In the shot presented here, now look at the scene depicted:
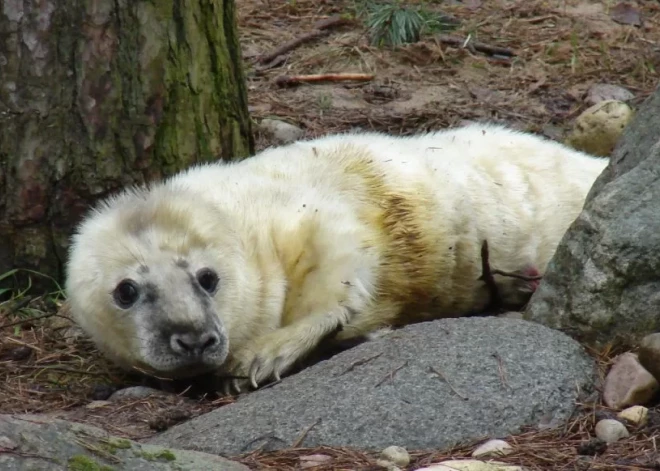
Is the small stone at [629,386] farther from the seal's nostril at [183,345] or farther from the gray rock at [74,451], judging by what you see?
the seal's nostril at [183,345]

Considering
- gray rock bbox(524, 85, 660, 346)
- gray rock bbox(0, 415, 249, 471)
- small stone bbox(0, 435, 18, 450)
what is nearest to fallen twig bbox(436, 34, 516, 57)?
gray rock bbox(524, 85, 660, 346)

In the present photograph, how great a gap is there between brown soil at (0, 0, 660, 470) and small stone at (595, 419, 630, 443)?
58.8 inches

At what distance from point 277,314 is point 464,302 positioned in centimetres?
88

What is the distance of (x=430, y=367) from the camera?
4.16 metres

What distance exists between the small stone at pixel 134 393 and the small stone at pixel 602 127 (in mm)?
3156

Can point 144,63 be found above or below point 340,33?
above

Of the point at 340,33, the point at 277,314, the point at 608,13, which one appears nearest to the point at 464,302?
the point at 277,314

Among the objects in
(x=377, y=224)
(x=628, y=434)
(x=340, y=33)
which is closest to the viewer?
(x=628, y=434)

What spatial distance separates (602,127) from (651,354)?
293 cm

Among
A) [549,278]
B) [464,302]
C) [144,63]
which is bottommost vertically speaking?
[464,302]

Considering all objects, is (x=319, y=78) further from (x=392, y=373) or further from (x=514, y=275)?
(x=392, y=373)

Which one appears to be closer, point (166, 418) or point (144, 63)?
point (166, 418)

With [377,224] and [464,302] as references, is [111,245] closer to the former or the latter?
[377,224]

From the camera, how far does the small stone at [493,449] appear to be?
3.75m
